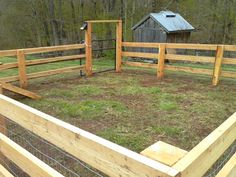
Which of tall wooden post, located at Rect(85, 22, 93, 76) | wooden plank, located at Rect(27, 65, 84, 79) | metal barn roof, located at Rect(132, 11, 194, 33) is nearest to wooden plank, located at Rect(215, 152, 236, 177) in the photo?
wooden plank, located at Rect(27, 65, 84, 79)

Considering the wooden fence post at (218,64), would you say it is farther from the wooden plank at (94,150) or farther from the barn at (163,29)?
the barn at (163,29)

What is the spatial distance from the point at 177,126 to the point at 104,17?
15560 millimetres

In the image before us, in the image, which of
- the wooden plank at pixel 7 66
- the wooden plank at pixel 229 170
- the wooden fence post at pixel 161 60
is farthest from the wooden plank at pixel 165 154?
the wooden fence post at pixel 161 60

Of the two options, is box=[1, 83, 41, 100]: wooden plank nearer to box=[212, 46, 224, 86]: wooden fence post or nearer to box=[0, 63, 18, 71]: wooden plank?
box=[0, 63, 18, 71]: wooden plank

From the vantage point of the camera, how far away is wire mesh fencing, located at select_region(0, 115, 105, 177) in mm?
3492

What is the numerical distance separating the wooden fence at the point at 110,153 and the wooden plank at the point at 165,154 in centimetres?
3

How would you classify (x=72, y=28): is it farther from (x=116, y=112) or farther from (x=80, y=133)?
(x=80, y=133)

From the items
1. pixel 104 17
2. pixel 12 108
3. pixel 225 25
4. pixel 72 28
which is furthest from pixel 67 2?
pixel 12 108

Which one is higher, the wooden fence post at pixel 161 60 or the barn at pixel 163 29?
the barn at pixel 163 29

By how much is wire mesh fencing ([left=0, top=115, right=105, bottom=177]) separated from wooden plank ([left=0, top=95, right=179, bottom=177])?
1171 millimetres

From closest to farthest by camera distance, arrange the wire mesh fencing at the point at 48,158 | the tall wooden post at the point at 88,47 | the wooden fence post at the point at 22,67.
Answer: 1. the wire mesh fencing at the point at 48,158
2. the wooden fence post at the point at 22,67
3. the tall wooden post at the point at 88,47

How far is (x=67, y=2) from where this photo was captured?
22234 mm

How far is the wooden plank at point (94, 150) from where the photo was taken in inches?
47.2

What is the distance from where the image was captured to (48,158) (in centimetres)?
387
